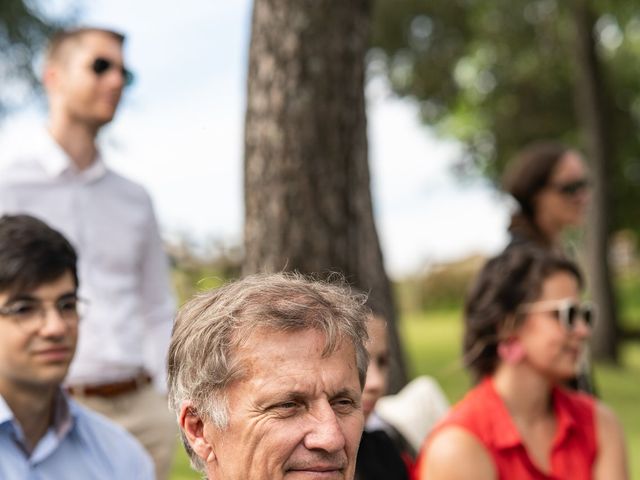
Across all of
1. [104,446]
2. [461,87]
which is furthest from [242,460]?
[461,87]

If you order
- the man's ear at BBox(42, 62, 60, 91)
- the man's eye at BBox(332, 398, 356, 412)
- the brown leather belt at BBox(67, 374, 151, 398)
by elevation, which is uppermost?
the man's ear at BBox(42, 62, 60, 91)

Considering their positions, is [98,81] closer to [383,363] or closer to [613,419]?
[383,363]

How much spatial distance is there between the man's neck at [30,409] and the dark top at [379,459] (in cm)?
102

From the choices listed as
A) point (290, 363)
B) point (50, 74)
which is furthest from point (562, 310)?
point (50, 74)

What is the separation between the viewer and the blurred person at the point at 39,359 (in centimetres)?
364

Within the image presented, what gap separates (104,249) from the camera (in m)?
4.95

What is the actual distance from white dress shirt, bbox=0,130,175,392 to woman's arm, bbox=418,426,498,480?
4.89ft

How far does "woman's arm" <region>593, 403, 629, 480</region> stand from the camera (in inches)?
161

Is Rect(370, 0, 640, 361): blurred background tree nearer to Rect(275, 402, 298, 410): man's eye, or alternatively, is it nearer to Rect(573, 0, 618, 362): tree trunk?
Rect(573, 0, 618, 362): tree trunk

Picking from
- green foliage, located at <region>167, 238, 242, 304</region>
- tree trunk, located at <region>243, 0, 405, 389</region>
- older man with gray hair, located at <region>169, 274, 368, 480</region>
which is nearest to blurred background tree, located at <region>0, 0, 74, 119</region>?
green foliage, located at <region>167, 238, 242, 304</region>

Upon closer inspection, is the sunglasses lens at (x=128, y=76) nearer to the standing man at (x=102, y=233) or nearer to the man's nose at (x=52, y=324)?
the standing man at (x=102, y=233)

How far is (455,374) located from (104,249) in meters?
12.4

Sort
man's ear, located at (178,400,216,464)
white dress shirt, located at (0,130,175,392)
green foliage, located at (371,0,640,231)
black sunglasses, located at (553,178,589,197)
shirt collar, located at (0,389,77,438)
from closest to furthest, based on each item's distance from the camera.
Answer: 1. man's ear, located at (178,400,216,464)
2. shirt collar, located at (0,389,77,438)
3. white dress shirt, located at (0,130,175,392)
4. black sunglasses, located at (553,178,589,197)
5. green foliage, located at (371,0,640,231)

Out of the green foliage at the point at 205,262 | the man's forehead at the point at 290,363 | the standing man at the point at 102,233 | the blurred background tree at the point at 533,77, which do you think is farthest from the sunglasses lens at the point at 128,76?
the blurred background tree at the point at 533,77
